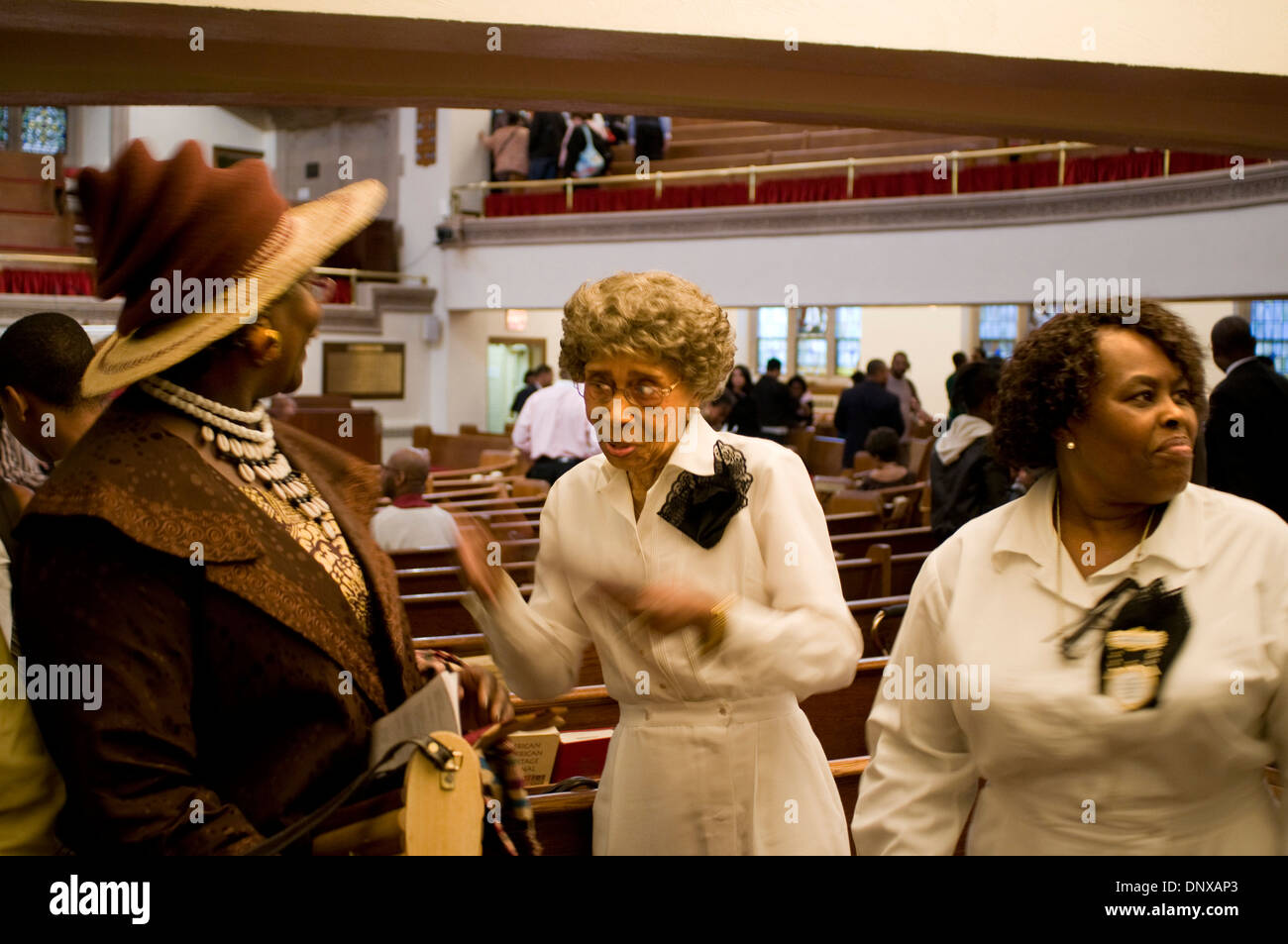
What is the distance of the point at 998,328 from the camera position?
55.7 feet

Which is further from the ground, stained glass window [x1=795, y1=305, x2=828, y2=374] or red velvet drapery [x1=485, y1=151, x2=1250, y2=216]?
red velvet drapery [x1=485, y1=151, x2=1250, y2=216]

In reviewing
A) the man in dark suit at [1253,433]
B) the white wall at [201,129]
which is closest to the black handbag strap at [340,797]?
the man in dark suit at [1253,433]

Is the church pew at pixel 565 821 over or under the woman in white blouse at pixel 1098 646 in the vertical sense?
under

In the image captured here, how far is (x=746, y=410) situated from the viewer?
9992mm

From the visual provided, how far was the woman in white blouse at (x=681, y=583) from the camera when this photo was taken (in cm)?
165

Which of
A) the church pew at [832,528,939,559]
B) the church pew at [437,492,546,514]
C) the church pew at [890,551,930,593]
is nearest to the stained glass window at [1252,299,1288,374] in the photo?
the church pew at [832,528,939,559]

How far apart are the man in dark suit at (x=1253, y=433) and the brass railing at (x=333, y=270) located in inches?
378

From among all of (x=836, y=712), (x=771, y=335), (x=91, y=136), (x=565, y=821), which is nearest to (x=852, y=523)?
(x=836, y=712)

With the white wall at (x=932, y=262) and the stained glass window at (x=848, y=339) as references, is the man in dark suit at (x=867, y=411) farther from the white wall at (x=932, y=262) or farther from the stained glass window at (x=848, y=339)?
the stained glass window at (x=848, y=339)

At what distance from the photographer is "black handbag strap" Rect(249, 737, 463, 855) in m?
1.17

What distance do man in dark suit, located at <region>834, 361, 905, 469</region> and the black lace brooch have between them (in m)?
8.56

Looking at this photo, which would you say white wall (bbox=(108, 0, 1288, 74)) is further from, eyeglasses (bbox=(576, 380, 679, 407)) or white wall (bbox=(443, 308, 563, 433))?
white wall (bbox=(443, 308, 563, 433))
